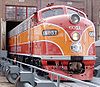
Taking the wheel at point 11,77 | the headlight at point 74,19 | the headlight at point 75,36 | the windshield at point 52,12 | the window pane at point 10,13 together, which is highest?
the window pane at point 10,13

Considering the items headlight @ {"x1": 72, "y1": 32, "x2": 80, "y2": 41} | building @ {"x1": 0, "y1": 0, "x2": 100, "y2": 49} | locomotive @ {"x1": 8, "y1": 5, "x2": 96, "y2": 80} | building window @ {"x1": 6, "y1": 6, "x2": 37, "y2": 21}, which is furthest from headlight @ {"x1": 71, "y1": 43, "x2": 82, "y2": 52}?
building window @ {"x1": 6, "y1": 6, "x2": 37, "y2": 21}

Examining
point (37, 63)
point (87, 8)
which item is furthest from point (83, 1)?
point (37, 63)

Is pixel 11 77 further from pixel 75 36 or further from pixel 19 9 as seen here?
pixel 19 9

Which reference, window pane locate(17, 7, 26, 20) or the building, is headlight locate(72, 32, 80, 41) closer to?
the building

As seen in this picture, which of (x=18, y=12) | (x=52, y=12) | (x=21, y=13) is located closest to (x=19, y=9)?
(x=18, y=12)

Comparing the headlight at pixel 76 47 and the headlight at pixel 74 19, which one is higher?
the headlight at pixel 74 19

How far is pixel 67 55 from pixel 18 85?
5.78 ft

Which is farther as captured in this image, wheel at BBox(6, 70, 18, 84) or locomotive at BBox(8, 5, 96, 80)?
wheel at BBox(6, 70, 18, 84)

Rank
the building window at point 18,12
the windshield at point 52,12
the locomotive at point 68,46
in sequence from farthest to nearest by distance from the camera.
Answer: the building window at point 18,12, the windshield at point 52,12, the locomotive at point 68,46

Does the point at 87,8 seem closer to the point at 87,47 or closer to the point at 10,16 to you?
the point at 10,16

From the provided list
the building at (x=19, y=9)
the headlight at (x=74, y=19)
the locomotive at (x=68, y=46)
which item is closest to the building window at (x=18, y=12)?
the building at (x=19, y=9)

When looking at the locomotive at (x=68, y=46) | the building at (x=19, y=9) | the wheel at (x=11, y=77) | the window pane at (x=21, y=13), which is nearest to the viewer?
the locomotive at (x=68, y=46)

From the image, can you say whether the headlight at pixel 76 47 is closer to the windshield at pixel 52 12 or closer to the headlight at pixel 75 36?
the headlight at pixel 75 36

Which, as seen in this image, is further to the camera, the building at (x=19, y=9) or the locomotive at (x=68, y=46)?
the building at (x=19, y=9)
